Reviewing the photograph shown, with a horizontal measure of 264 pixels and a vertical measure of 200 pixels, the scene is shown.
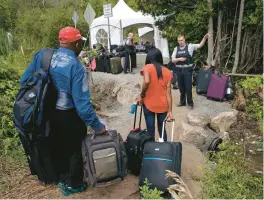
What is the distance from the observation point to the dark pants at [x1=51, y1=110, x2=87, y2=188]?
11.0 feet

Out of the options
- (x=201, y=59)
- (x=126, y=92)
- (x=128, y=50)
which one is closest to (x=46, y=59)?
(x=126, y=92)

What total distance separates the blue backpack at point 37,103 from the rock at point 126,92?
18.5ft

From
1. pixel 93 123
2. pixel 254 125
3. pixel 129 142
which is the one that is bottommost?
pixel 254 125

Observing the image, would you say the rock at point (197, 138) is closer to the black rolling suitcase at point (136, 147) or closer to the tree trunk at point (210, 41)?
the black rolling suitcase at point (136, 147)

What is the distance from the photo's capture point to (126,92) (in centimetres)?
927

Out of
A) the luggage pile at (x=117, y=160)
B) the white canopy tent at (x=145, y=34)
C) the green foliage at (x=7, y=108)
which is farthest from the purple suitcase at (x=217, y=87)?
the white canopy tent at (x=145, y=34)

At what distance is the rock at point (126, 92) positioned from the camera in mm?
9008

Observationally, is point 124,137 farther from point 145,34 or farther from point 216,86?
point 145,34

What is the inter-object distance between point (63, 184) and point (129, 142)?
90cm

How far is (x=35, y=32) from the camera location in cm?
2208

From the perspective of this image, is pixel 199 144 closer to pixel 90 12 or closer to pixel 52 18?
pixel 90 12

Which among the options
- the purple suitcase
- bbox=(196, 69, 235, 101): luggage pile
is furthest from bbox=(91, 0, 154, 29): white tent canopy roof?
the purple suitcase

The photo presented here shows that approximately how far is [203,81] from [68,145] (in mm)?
6071

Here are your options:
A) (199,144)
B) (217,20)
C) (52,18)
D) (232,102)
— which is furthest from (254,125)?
(52,18)
